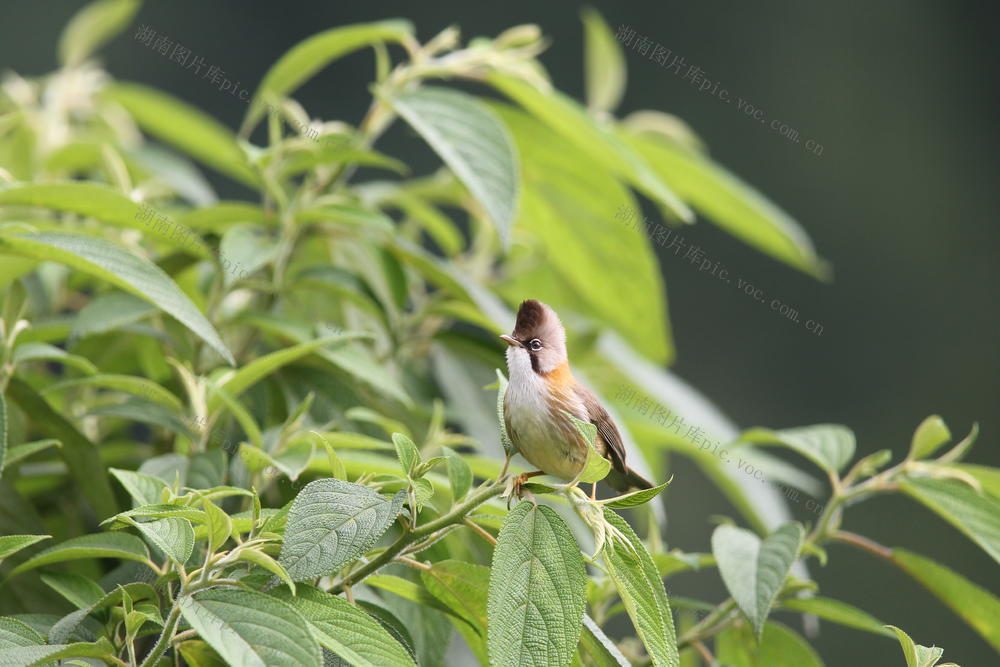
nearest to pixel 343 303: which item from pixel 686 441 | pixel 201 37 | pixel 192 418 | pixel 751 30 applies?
pixel 192 418

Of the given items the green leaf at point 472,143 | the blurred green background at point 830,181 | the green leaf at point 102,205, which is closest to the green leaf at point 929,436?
the green leaf at point 472,143

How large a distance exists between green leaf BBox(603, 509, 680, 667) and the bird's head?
0.13 meters

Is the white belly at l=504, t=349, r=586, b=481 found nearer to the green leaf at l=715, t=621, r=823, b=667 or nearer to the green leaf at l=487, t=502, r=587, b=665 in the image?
the green leaf at l=487, t=502, r=587, b=665

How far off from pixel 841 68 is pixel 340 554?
306cm

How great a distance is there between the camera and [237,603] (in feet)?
1.46

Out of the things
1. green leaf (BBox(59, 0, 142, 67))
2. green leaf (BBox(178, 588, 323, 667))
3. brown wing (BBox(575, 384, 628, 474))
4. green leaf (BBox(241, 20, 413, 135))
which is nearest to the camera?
green leaf (BBox(178, 588, 323, 667))

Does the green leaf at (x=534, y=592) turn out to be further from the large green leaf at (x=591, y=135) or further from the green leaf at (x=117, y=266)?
the large green leaf at (x=591, y=135)

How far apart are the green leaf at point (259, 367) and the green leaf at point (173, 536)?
183 mm

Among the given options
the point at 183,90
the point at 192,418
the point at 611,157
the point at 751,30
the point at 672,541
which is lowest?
the point at 672,541

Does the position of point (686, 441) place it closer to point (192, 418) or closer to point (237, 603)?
point (192, 418)

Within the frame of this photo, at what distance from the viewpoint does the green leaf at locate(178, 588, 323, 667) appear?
415 millimetres

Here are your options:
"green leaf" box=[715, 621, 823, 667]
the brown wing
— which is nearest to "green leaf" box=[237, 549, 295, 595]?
the brown wing

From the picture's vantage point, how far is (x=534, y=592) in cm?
46

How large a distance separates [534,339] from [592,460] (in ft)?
0.44
